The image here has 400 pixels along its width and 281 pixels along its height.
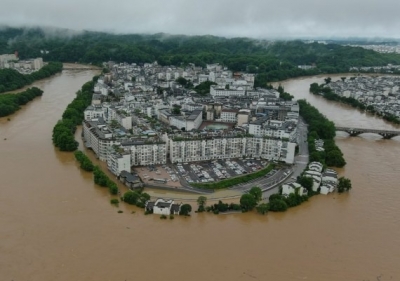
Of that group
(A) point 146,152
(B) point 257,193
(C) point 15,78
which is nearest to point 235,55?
(C) point 15,78

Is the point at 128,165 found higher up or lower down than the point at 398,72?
lower down

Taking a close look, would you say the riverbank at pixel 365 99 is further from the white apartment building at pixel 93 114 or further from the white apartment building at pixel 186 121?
the white apartment building at pixel 93 114

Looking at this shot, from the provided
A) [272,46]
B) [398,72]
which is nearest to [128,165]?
[398,72]

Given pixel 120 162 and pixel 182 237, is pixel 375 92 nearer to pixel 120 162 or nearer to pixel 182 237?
pixel 120 162

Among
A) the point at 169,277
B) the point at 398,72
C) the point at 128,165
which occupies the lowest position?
the point at 169,277

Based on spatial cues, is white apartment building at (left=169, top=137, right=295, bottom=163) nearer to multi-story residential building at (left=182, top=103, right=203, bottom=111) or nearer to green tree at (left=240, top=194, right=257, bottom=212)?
green tree at (left=240, top=194, right=257, bottom=212)

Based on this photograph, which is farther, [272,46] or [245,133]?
[272,46]

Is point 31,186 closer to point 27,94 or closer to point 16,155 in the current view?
point 16,155

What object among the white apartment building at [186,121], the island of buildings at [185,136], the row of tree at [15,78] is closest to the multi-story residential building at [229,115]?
the island of buildings at [185,136]
